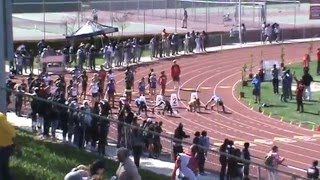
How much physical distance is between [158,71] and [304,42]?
16.5 meters

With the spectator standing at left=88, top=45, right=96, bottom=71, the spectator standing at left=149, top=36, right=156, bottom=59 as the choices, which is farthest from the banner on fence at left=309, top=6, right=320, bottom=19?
the spectator standing at left=88, top=45, right=96, bottom=71

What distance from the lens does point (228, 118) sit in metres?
33.8

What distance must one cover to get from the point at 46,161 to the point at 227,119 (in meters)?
18.1

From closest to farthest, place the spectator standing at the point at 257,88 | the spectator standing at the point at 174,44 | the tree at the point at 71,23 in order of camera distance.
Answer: the spectator standing at the point at 257,88, the spectator standing at the point at 174,44, the tree at the point at 71,23

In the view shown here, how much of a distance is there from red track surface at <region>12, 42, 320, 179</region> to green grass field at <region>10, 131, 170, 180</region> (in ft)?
4.02

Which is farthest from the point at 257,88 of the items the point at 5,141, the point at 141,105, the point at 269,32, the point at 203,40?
the point at 5,141

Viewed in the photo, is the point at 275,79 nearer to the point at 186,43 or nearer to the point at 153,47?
the point at 153,47

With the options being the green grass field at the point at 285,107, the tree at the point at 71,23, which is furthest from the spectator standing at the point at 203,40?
the green grass field at the point at 285,107

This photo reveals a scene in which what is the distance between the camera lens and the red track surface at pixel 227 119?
2803cm

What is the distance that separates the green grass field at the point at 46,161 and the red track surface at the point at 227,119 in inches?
48.2

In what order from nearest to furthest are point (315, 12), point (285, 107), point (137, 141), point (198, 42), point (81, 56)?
point (137, 141)
point (285, 107)
point (81, 56)
point (198, 42)
point (315, 12)

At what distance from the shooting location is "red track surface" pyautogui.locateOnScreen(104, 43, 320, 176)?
93.1 ft

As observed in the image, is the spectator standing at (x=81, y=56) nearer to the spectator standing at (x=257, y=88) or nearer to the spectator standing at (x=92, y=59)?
the spectator standing at (x=92, y=59)

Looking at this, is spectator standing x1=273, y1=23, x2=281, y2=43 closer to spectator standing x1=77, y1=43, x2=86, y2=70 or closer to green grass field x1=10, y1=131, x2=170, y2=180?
spectator standing x1=77, y1=43, x2=86, y2=70
